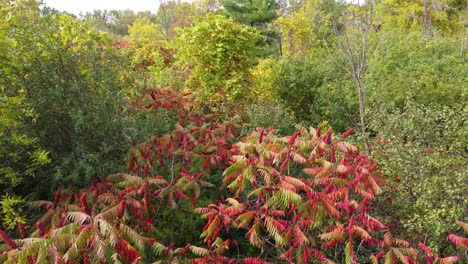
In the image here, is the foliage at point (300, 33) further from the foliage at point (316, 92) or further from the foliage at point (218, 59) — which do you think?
the foliage at point (218, 59)

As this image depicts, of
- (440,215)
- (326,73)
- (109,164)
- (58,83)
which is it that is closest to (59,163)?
(109,164)

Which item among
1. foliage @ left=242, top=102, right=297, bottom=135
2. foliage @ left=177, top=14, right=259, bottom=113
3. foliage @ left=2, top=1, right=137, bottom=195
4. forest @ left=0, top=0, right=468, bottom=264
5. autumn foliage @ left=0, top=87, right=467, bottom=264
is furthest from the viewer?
foliage @ left=177, top=14, right=259, bottom=113

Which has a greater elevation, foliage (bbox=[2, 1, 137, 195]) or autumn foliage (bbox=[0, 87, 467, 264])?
foliage (bbox=[2, 1, 137, 195])

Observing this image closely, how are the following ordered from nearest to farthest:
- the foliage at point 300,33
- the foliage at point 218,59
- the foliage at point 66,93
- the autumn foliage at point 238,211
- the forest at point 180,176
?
the autumn foliage at point 238,211, the forest at point 180,176, the foliage at point 66,93, the foliage at point 218,59, the foliage at point 300,33

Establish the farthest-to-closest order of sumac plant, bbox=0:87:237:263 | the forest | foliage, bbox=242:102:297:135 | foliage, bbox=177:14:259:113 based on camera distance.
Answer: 1. foliage, bbox=177:14:259:113
2. foliage, bbox=242:102:297:135
3. the forest
4. sumac plant, bbox=0:87:237:263

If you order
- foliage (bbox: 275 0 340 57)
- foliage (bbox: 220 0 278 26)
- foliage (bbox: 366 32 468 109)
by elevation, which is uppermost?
foliage (bbox: 220 0 278 26)

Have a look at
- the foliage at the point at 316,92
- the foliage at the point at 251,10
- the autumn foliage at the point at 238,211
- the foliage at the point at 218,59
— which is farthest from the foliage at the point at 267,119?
the foliage at the point at 251,10

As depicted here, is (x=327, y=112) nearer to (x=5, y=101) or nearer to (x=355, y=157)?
(x=355, y=157)

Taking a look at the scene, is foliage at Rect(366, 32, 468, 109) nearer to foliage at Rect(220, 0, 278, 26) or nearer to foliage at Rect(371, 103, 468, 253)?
foliage at Rect(371, 103, 468, 253)

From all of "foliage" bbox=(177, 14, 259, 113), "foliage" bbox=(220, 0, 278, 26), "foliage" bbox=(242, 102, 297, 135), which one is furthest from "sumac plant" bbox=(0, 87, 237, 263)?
"foliage" bbox=(220, 0, 278, 26)

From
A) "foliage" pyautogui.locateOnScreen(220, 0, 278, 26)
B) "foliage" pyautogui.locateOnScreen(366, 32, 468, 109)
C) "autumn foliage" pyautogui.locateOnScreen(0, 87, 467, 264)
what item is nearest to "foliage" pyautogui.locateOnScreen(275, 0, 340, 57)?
"foliage" pyautogui.locateOnScreen(220, 0, 278, 26)

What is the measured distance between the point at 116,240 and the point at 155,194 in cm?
163

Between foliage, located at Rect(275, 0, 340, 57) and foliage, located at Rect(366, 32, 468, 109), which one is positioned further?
foliage, located at Rect(275, 0, 340, 57)

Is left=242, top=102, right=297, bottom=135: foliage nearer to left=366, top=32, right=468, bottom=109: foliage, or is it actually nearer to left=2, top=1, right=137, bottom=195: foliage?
left=366, top=32, right=468, bottom=109: foliage
